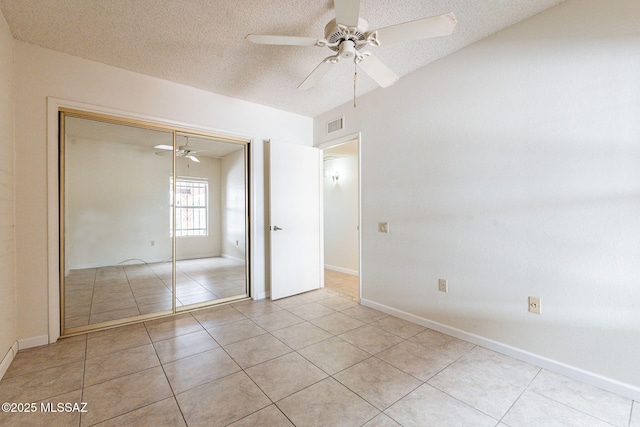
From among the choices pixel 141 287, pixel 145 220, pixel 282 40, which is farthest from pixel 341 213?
pixel 282 40

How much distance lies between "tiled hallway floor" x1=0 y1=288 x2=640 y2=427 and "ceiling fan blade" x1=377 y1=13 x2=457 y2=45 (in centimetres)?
230

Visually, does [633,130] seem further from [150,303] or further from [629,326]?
[150,303]

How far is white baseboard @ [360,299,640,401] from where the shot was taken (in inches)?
68.0

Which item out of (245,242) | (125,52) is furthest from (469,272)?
(125,52)

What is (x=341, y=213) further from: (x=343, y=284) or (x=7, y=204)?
(x=7, y=204)

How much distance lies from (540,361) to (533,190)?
1311 mm

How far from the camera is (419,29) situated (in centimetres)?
165

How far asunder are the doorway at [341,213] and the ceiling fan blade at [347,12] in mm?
3264

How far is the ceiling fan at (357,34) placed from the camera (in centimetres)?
154

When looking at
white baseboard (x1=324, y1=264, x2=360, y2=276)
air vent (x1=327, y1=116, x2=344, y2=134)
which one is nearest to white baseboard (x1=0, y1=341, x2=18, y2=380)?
air vent (x1=327, y1=116, x2=344, y2=134)

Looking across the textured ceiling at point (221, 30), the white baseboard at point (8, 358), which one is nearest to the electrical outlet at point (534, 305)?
the textured ceiling at point (221, 30)

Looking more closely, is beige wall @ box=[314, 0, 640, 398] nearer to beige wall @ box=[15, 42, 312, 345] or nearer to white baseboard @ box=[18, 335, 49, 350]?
beige wall @ box=[15, 42, 312, 345]

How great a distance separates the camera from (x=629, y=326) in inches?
67.1

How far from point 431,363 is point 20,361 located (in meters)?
3.26
